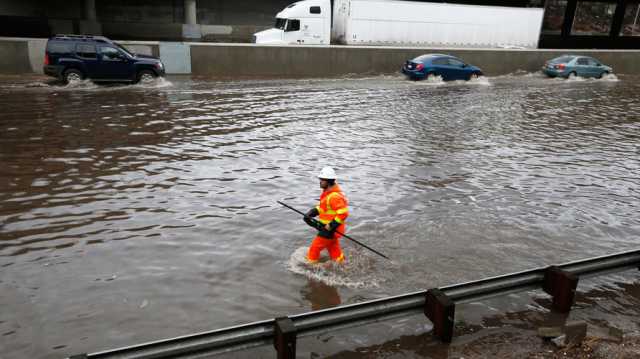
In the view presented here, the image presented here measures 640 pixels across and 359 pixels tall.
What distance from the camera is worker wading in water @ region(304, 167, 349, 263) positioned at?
668 centimetres

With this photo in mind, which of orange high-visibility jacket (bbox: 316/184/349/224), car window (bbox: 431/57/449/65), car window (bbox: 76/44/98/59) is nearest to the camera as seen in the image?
orange high-visibility jacket (bbox: 316/184/349/224)

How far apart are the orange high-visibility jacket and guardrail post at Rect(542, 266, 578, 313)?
2502mm

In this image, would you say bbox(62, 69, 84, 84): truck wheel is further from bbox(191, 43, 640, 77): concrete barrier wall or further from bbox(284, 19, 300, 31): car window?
bbox(284, 19, 300, 31): car window

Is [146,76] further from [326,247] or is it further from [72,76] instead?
[326,247]

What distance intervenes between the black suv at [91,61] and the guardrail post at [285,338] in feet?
56.1

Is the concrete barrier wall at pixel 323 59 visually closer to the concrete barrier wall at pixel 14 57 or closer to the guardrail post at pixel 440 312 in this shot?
the concrete barrier wall at pixel 14 57

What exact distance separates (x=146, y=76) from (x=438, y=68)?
12.9 metres

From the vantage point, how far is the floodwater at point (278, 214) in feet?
19.2

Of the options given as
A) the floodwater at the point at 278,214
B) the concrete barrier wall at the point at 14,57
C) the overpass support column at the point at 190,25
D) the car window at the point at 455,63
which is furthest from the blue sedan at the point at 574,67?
the concrete barrier wall at the point at 14,57

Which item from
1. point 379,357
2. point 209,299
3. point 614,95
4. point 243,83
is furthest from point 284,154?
point 614,95

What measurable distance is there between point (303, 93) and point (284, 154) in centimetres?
820

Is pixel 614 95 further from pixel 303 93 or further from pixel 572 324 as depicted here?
pixel 572 324

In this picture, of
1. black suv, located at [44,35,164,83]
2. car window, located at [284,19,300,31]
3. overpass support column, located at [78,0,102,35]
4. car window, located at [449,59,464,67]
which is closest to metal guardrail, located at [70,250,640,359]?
black suv, located at [44,35,164,83]

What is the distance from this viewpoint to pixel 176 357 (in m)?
4.30
